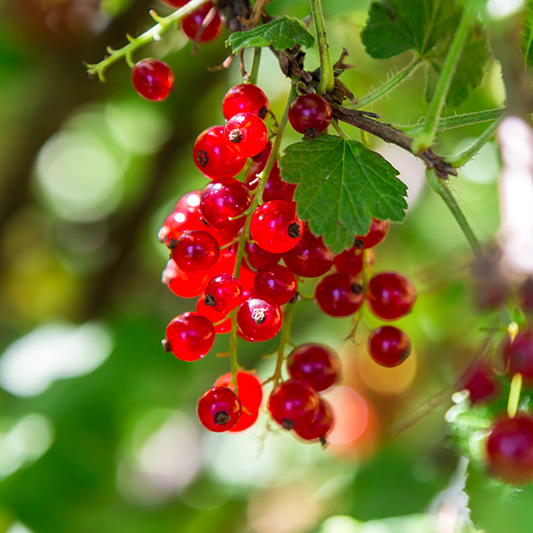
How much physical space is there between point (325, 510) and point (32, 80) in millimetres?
1413

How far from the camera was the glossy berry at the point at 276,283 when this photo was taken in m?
0.48

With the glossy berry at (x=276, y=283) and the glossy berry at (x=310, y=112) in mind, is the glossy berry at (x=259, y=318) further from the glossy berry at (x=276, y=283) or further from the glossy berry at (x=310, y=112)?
the glossy berry at (x=310, y=112)

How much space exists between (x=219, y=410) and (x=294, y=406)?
94 mm

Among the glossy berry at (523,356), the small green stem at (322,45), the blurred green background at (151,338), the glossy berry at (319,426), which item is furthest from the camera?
the blurred green background at (151,338)

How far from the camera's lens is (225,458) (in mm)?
1422

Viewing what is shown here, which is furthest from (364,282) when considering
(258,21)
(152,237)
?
(152,237)

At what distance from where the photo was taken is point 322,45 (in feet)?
1.44

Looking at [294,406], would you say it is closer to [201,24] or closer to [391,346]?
[391,346]

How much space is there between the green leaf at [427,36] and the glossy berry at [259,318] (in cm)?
35

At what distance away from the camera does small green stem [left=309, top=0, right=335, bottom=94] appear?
437 millimetres

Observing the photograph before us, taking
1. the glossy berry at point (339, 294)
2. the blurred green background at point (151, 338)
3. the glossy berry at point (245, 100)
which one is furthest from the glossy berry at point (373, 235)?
the blurred green background at point (151, 338)

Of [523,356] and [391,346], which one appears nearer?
[523,356]

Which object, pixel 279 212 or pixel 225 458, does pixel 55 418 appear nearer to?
pixel 225 458

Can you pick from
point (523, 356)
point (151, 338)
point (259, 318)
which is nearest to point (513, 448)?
point (523, 356)
